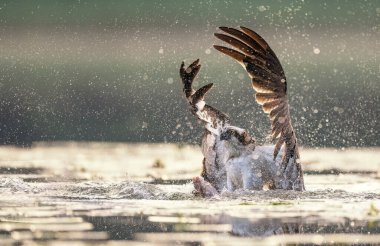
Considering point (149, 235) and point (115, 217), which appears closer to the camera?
point (149, 235)

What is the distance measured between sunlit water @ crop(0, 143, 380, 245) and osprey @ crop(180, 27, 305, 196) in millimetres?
289

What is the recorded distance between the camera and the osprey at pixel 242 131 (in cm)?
1403

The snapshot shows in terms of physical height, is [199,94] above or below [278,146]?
above

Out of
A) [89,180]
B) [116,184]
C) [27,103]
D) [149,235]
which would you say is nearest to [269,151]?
[116,184]

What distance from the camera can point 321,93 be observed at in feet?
111

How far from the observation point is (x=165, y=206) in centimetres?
1291

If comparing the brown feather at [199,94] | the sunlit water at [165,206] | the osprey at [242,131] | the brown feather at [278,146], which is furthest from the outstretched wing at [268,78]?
the sunlit water at [165,206]

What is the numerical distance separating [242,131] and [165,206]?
63.0 inches

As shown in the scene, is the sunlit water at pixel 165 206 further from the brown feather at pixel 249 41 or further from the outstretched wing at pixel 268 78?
the brown feather at pixel 249 41

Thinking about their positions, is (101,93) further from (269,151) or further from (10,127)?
(269,151)

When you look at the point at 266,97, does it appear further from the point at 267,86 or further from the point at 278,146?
the point at 278,146

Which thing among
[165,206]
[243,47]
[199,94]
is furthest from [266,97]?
[165,206]

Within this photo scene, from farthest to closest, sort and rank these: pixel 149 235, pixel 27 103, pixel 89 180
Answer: pixel 27 103
pixel 89 180
pixel 149 235

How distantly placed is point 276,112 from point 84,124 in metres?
13.7
